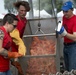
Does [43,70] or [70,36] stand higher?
[70,36]

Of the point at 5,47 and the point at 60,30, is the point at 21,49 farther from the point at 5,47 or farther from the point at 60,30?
the point at 60,30

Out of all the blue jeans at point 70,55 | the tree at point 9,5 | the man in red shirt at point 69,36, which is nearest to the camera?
the man in red shirt at point 69,36

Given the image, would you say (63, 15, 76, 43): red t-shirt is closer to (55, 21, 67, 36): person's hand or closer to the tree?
(55, 21, 67, 36): person's hand

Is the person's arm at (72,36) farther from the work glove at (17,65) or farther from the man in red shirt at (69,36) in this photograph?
the work glove at (17,65)

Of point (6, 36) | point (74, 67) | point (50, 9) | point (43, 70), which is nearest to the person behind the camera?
point (6, 36)

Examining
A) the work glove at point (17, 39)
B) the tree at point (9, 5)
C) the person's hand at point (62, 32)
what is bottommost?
the work glove at point (17, 39)

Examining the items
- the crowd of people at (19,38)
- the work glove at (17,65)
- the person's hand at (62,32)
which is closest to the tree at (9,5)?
the crowd of people at (19,38)

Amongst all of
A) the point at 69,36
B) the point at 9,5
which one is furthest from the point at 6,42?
the point at 9,5

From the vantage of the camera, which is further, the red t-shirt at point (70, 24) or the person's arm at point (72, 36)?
the red t-shirt at point (70, 24)

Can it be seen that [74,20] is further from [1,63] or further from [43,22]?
[1,63]

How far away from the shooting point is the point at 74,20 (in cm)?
571

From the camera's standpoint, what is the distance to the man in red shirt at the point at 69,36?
566 centimetres

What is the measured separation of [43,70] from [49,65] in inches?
5.0

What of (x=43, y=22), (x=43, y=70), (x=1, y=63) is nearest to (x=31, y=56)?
(x=43, y=70)
